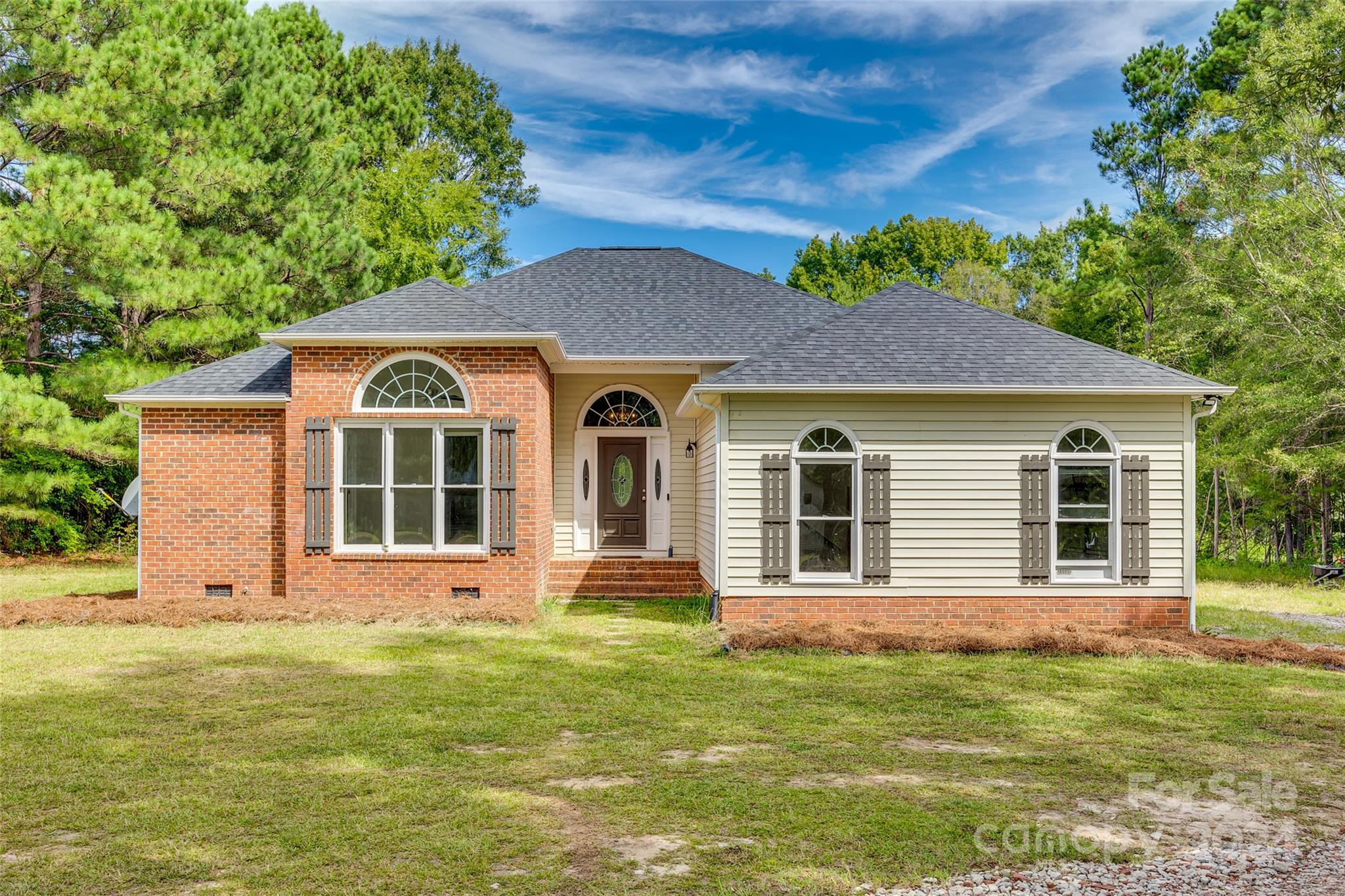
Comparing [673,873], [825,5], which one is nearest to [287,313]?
[825,5]

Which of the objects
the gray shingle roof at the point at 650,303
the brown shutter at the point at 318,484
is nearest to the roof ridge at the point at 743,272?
the gray shingle roof at the point at 650,303

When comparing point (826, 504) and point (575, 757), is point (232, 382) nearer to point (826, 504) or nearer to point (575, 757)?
point (826, 504)

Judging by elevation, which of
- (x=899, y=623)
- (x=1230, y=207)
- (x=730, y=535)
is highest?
(x=1230, y=207)

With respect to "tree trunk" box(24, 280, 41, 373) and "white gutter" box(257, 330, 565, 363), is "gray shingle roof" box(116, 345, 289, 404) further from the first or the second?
"tree trunk" box(24, 280, 41, 373)

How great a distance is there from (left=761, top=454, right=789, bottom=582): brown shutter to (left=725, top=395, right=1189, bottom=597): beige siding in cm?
11

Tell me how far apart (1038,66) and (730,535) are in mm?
15305

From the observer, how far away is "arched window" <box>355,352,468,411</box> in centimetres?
1131

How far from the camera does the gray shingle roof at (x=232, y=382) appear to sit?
A: 1189 cm

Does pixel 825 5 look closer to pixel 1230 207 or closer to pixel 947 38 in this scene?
pixel 947 38

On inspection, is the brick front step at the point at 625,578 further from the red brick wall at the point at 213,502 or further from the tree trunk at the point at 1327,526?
the tree trunk at the point at 1327,526

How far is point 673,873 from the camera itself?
12.4ft

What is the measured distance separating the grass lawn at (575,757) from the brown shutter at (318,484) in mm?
2210

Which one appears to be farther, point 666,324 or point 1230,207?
point 1230,207

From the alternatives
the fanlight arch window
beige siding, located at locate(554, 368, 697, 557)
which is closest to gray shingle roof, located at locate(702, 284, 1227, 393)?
beige siding, located at locate(554, 368, 697, 557)
